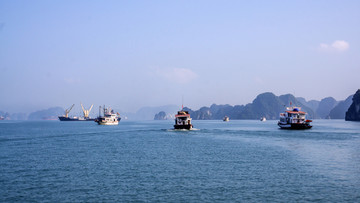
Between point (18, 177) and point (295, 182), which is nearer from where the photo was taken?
point (295, 182)

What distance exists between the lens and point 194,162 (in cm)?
4956

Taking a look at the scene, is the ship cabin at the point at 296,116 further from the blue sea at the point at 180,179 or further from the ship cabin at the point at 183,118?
the blue sea at the point at 180,179

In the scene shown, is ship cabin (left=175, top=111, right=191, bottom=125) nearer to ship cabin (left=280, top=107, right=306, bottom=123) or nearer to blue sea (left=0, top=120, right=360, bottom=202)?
ship cabin (left=280, top=107, right=306, bottom=123)

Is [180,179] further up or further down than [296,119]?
further down

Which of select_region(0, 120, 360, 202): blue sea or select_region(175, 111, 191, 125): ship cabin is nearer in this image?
select_region(0, 120, 360, 202): blue sea

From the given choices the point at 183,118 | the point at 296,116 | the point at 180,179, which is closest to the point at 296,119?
the point at 296,116

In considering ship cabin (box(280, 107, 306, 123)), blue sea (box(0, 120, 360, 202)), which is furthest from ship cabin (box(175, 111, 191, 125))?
blue sea (box(0, 120, 360, 202))

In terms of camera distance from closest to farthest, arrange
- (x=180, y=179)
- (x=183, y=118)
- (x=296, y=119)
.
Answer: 1. (x=180, y=179)
2. (x=183, y=118)
3. (x=296, y=119)

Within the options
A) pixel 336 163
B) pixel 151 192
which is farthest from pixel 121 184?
pixel 336 163

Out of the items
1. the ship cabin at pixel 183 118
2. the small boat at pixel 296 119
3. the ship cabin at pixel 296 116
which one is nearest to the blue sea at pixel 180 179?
the ship cabin at pixel 183 118

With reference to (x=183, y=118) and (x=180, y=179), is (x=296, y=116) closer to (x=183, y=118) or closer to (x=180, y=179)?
(x=183, y=118)

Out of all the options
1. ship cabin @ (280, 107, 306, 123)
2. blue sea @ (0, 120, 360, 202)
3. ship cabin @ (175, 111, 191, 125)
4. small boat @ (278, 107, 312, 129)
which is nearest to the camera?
blue sea @ (0, 120, 360, 202)

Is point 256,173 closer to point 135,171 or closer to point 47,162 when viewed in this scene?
point 135,171

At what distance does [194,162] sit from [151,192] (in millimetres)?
19513
